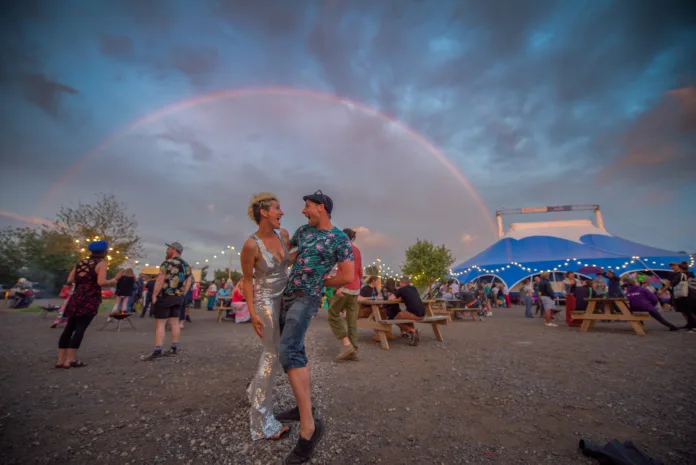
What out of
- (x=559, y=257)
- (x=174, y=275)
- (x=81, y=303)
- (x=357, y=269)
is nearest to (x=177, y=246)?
(x=174, y=275)

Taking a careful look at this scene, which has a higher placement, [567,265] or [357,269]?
[567,265]

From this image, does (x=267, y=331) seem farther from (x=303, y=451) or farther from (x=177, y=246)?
(x=177, y=246)

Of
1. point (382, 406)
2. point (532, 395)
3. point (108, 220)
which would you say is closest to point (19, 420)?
point (382, 406)

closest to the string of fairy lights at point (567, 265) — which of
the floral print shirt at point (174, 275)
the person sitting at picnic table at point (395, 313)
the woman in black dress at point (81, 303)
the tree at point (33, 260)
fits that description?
the person sitting at picnic table at point (395, 313)

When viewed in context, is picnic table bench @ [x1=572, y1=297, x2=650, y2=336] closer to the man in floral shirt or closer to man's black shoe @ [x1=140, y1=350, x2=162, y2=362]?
the man in floral shirt

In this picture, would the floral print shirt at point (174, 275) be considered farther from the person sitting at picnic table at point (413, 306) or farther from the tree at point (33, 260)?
the tree at point (33, 260)

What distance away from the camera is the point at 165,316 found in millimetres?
5672

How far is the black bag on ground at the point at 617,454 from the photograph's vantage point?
6.77ft

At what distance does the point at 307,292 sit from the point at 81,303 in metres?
4.63

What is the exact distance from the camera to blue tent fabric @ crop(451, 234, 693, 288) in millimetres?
27781

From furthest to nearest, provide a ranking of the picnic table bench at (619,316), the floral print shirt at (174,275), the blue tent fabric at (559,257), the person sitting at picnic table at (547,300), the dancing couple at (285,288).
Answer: the blue tent fabric at (559,257), the person sitting at picnic table at (547,300), the picnic table bench at (619,316), the floral print shirt at (174,275), the dancing couple at (285,288)

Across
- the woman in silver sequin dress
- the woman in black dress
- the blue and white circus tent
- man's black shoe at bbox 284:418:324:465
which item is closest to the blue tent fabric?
the blue and white circus tent

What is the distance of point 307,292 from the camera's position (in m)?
2.66

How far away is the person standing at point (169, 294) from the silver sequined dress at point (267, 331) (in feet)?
12.1
